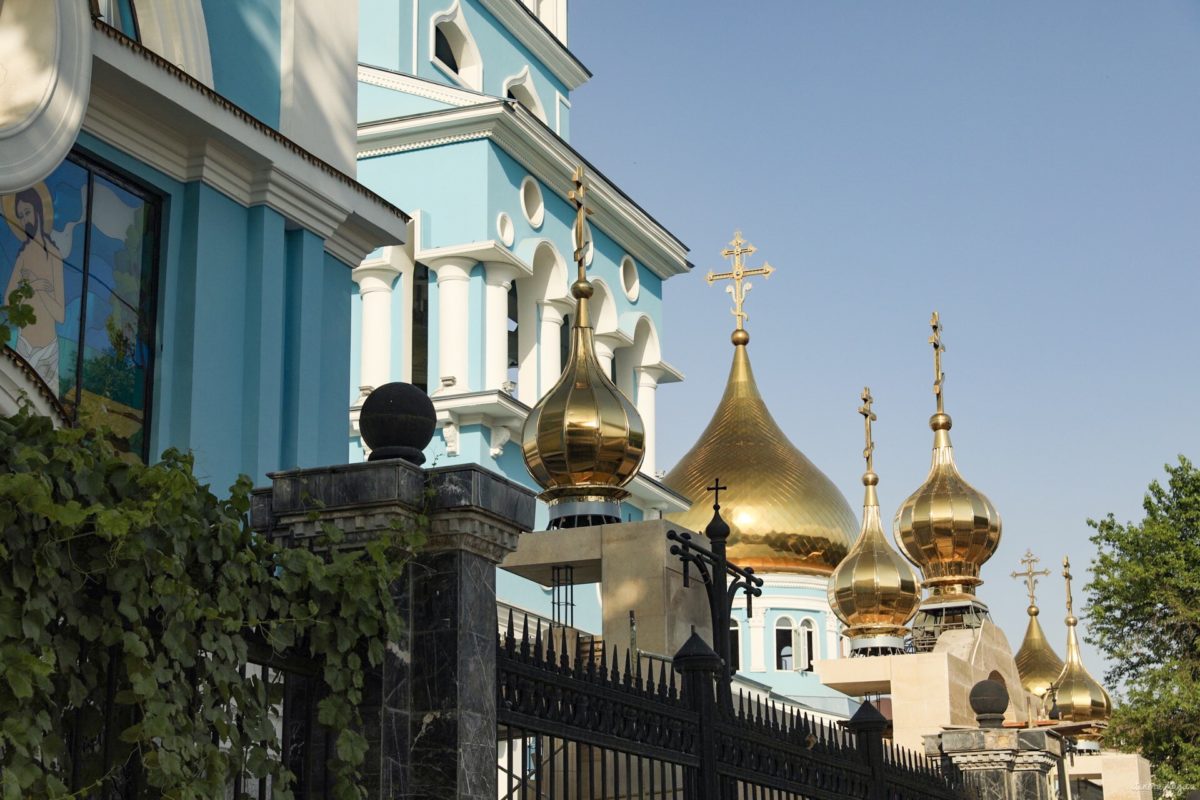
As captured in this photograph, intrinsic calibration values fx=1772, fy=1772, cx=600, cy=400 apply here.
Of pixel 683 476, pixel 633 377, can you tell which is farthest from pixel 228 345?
pixel 683 476

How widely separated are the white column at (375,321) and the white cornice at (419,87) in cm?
264

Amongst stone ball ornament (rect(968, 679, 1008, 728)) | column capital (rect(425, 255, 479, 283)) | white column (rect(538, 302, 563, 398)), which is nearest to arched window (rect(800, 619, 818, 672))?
white column (rect(538, 302, 563, 398))

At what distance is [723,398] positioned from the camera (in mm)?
46562

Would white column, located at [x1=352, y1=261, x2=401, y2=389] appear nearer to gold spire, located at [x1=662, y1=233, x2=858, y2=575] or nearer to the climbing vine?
gold spire, located at [x1=662, y1=233, x2=858, y2=575]

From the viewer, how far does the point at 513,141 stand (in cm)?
2670

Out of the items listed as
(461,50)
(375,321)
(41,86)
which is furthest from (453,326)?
(41,86)

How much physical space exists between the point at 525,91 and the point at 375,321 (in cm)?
580

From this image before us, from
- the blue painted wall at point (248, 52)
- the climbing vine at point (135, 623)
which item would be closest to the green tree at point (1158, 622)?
the blue painted wall at point (248, 52)

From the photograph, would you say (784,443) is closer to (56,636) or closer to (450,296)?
(450,296)

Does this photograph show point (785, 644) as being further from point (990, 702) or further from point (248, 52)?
point (248, 52)

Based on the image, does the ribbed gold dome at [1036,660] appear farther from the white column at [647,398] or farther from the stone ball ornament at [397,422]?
the stone ball ornament at [397,422]

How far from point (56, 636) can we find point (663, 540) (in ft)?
30.1

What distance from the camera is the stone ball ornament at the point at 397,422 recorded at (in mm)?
5906

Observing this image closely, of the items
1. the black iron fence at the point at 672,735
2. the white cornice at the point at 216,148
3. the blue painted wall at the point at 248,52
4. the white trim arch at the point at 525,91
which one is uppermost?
the white trim arch at the point at 525,91
